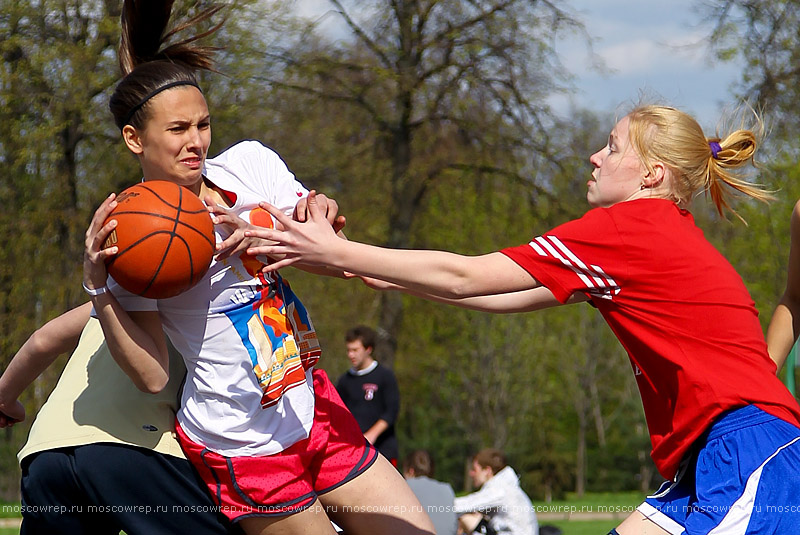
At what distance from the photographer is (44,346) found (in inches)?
140

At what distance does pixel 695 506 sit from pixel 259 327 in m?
1.52

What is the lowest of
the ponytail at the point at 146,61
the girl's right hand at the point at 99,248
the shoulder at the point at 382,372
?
the shoulder at the point at 382,372

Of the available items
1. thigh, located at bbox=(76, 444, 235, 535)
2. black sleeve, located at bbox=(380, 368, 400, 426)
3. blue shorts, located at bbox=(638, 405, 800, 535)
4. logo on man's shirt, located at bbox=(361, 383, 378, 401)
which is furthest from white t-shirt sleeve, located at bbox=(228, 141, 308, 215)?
logo on man's shirt, located at bbox=(361, 383, 378, 401)

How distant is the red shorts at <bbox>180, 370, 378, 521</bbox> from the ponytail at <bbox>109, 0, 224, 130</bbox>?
1.15m

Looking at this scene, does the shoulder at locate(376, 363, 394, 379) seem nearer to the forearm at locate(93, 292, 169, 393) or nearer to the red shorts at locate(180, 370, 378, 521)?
the red shorts at locate(180, 370, 378, 521)

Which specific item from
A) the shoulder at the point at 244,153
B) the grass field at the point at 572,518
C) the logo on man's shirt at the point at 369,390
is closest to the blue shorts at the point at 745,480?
the shoulder at the point at 244,153

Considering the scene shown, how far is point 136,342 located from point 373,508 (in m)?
1.06

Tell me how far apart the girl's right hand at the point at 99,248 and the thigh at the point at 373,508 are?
3.69 ft

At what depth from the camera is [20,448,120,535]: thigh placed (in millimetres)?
3312

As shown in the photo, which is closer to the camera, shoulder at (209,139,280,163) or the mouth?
the mouth

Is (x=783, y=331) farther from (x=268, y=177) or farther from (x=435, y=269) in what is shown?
(x=268, y=177)

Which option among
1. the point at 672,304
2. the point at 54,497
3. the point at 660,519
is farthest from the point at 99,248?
the point at 660,519

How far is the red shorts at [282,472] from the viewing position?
123 inches

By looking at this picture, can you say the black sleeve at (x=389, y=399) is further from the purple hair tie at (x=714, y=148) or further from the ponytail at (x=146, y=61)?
the purple hair tie at (x=714, y=148)
